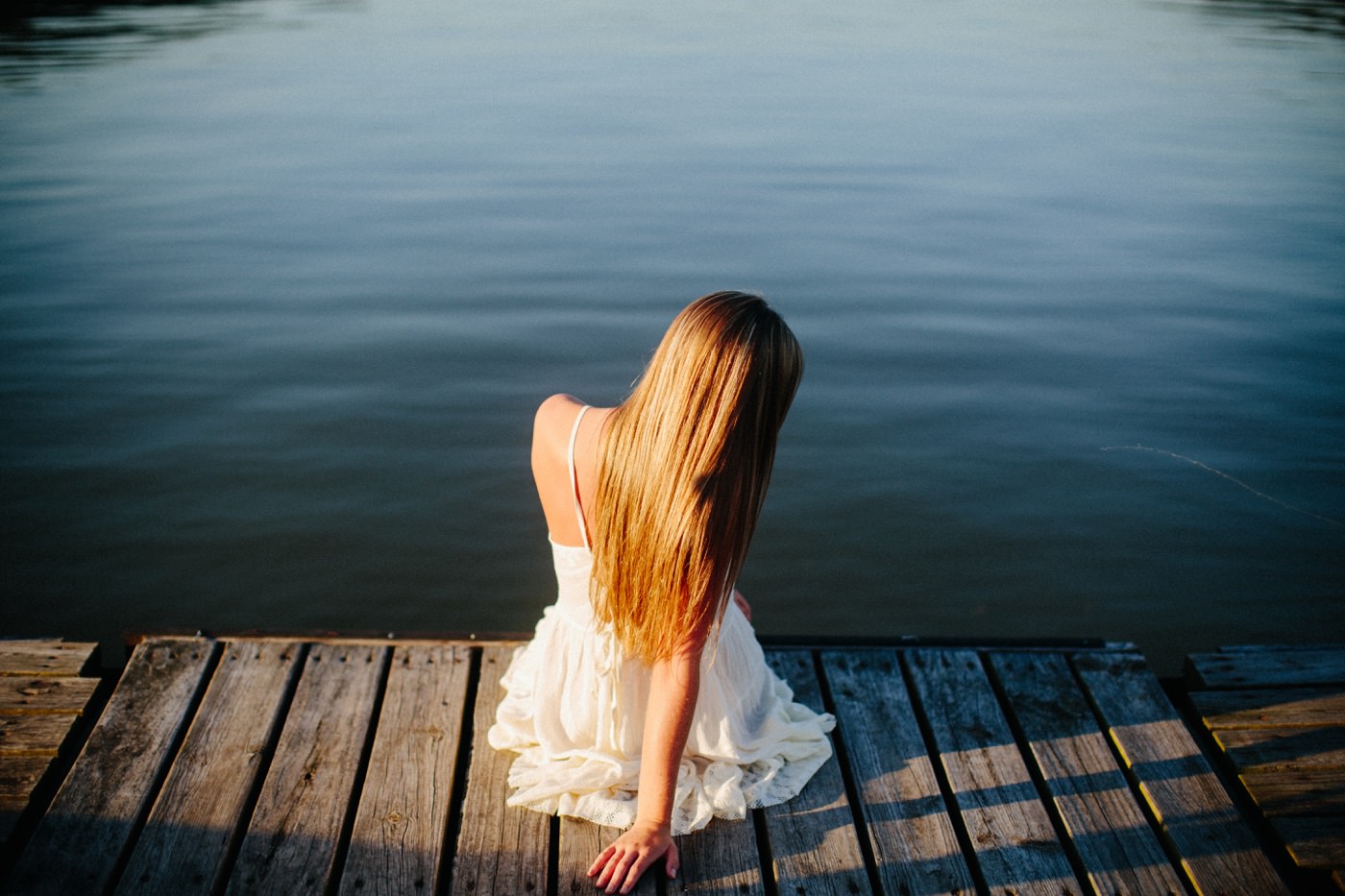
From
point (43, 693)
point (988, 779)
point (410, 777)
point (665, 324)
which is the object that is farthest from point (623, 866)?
point (665, 324)

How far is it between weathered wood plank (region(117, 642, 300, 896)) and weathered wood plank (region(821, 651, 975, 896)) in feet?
5.65

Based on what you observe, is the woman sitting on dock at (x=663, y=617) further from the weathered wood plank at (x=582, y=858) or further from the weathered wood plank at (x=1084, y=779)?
the weathered wood plank at (x=1084, y=779)

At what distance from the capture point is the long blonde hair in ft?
8.08

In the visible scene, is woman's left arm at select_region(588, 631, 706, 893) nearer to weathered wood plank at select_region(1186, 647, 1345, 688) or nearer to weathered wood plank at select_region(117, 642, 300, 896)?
weathered wood plank at select_region(117, 642, 300, 896)

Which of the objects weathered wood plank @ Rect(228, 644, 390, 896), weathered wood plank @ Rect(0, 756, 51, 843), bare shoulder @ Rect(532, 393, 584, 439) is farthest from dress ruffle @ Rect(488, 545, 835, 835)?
weathered wood plank @ Rect(0, 756, 51, 843)

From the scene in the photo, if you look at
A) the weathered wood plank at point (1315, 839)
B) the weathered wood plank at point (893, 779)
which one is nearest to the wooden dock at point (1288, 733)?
the weathered wood plank at point (1315, 839)

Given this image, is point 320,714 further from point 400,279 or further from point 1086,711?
point 400,279

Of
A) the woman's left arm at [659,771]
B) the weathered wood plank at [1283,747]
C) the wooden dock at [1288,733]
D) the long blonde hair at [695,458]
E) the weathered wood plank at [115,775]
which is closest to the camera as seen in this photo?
the long blonde hair at [695,458]

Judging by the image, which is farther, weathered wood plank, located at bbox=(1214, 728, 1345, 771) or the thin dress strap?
weathered wood plank, located at bbox=(1214, 728, 1345, 771)

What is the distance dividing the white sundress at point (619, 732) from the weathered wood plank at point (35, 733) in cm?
128

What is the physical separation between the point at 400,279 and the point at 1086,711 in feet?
19.5

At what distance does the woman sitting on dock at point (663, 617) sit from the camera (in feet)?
8.17

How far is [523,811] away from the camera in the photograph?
2.98 meters

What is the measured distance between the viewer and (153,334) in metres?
7.07
